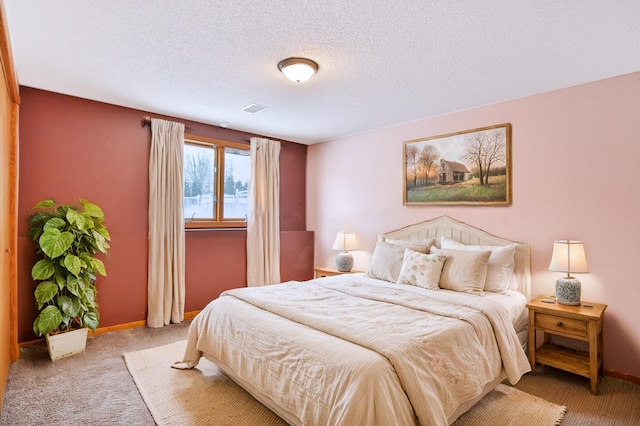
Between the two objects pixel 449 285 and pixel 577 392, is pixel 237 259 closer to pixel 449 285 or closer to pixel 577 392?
pixel 449 285

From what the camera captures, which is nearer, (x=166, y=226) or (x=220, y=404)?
(x=220, y=404)

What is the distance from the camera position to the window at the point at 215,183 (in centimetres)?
433

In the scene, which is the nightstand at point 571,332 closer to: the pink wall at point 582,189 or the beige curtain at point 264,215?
the pink wall at point 582,189

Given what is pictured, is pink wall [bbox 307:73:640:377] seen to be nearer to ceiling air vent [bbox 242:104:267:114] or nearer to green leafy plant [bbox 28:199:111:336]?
ceiling air vent [bbox 242:104:267:114]


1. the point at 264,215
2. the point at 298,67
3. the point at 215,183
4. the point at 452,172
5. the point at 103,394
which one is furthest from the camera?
the point at 264,215

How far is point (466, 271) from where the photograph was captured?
300 centimetres

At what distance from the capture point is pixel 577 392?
2.49 m

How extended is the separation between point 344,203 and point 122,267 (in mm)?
2929

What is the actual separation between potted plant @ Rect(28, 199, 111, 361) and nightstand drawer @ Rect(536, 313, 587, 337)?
3.83m

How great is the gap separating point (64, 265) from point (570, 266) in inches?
165

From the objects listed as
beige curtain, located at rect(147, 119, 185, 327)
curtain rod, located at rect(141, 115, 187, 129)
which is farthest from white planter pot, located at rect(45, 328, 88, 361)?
curtain rod, located at rect(141, 115, 187, 129)

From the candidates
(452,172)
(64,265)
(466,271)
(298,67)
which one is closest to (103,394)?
(64,265)

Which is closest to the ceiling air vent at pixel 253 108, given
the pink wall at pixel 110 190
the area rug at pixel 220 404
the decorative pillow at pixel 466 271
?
the pink wall at pixel 110 190

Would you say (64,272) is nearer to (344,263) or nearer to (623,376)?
(344,263)
